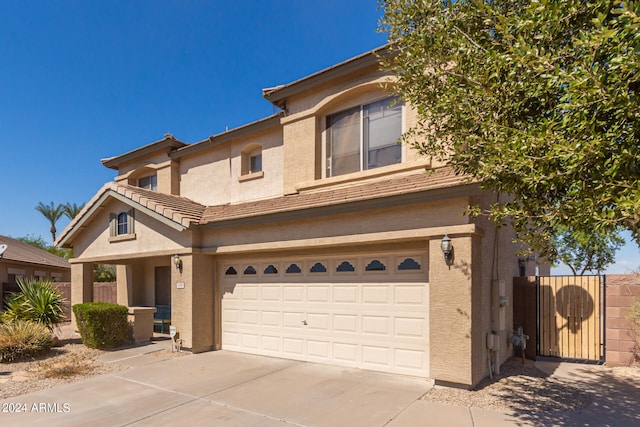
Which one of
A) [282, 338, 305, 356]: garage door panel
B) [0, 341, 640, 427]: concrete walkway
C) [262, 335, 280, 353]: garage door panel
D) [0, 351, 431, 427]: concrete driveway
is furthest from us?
[262, 335, 280, 353]: garage door panel

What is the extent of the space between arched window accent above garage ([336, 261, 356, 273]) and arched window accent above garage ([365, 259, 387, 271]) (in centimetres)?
40

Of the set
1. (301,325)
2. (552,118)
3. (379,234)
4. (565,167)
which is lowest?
(301,325)

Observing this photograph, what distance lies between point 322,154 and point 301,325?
475 cm

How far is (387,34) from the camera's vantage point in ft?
20.6

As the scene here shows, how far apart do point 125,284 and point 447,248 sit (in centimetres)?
1436

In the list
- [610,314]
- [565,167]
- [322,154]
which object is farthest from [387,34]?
[610,314]

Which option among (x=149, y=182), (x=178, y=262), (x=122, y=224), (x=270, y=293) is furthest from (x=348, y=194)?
(x=149, y=182)

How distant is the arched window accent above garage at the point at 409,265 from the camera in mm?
8109

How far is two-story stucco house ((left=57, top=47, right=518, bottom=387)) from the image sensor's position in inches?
A: 290

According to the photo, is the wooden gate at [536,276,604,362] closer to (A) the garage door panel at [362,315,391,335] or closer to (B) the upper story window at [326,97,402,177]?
(A) the garage door panel at [362,315,391,335]

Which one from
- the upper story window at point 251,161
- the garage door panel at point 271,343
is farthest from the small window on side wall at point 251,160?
the garage door panel at point 271,343

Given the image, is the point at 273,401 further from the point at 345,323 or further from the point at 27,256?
the point at 27,256

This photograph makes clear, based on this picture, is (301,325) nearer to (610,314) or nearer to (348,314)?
(348,314)

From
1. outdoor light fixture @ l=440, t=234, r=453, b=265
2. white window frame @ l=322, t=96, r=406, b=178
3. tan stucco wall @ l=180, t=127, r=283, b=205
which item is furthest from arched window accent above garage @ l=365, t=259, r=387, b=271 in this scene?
tan stucco wall @ l=180, t=127, r=283, b=205
